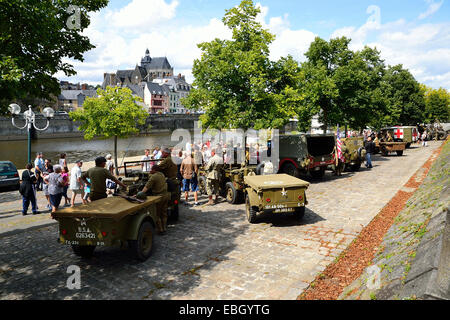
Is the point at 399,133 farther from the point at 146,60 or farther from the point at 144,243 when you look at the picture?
the point at 146,60

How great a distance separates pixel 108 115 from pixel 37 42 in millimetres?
13687

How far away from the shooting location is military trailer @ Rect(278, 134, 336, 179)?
16.2m

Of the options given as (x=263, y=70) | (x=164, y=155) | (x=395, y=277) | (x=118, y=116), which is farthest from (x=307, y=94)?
(x=395, y=277)

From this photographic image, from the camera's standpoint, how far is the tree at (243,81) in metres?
16.3

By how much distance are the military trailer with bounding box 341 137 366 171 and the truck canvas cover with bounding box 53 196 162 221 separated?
1544cm

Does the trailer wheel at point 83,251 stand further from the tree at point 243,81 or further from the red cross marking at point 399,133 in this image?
the red cross marking at point 399,133

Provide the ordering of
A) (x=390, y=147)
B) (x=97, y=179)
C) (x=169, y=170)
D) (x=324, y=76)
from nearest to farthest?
1. (x=97, y=179)
2. (x=169, y=170)
3. (x=324, y=76)
4. (x=390, y=147)

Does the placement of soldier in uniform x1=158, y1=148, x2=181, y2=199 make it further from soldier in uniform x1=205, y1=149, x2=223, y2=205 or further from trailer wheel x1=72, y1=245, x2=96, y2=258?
trailer wheel x1=72, y1=245, x2=96, y2=258

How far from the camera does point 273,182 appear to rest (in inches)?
373

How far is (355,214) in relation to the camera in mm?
10406

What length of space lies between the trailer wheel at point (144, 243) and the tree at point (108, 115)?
48.9 ft

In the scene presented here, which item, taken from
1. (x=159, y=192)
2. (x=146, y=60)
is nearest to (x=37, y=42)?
(x=159, y=192)
